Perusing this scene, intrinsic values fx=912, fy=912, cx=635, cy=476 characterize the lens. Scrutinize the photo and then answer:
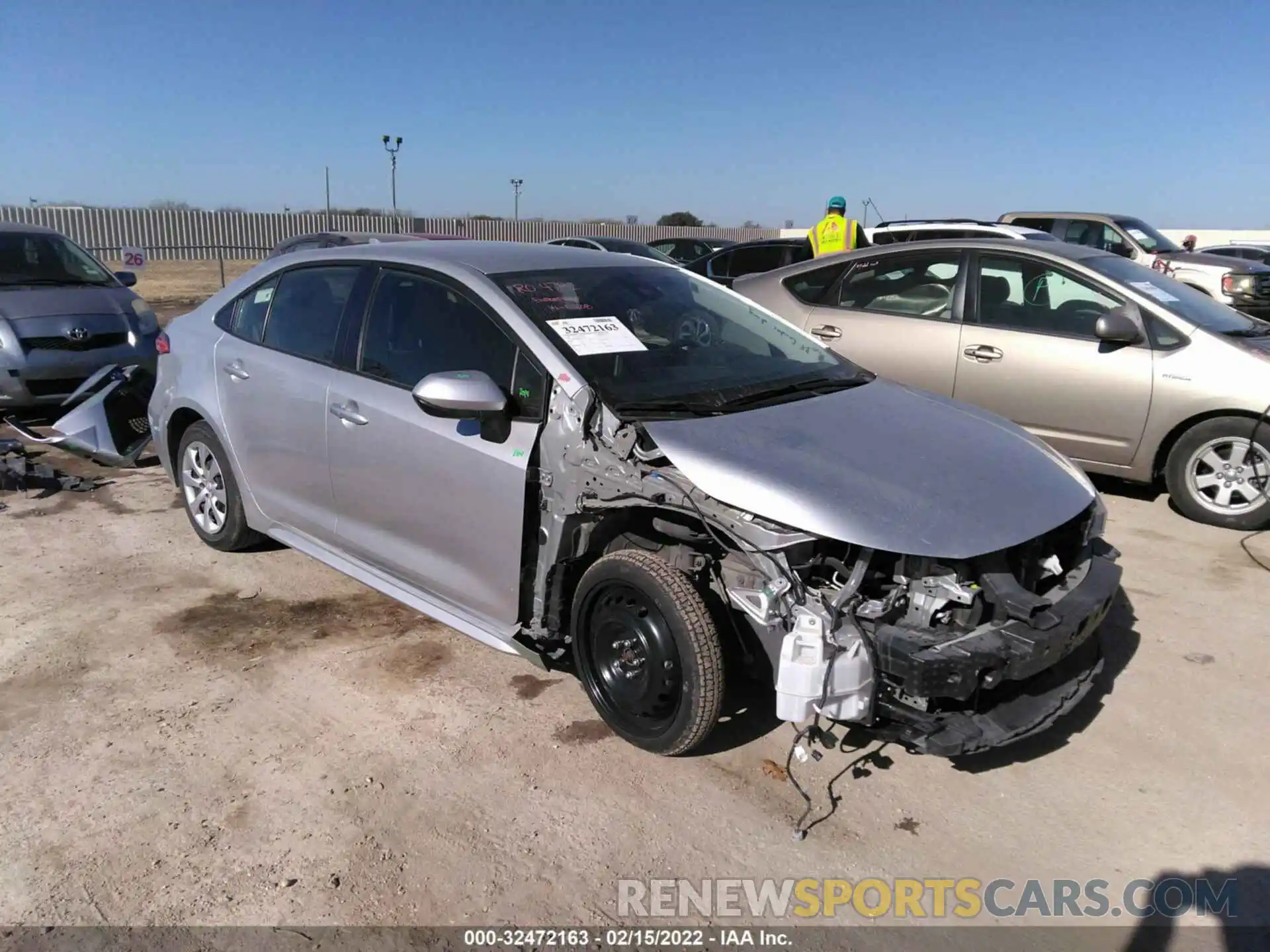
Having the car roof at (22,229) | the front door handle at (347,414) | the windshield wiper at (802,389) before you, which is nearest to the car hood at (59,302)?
the car roof at (22,229)

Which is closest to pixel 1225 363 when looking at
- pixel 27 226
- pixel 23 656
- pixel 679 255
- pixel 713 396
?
pixel 713 396

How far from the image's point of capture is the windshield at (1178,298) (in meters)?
5.79

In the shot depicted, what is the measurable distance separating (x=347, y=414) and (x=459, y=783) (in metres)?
1.65

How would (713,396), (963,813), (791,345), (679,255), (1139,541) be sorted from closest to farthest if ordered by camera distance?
(963,813) < (713,396) < (791,345) < (1139,541) < (679,255)

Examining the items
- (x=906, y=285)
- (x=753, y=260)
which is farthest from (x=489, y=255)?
(x=753, y=260)

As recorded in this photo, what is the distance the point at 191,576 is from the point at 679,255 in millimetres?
19039

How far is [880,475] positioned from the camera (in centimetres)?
300

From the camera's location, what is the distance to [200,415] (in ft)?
15.9

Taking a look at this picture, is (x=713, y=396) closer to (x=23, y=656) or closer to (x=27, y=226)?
(x=23, y=656)

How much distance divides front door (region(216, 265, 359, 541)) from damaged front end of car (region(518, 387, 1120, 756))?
1.37m

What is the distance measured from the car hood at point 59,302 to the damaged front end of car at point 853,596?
6.78m

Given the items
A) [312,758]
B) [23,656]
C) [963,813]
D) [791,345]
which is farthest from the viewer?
[791,345]

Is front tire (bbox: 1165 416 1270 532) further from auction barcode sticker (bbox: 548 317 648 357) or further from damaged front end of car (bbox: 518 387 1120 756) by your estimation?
auction barcode sticker (bbox: 548 317 648 357)

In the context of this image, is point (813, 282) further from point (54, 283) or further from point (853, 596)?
point (54, 283)
